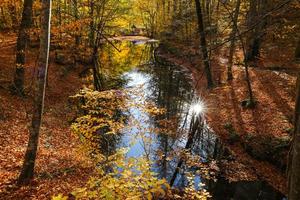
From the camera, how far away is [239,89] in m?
20.8

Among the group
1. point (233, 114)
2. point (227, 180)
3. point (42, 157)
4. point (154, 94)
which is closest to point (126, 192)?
point (42, 157)

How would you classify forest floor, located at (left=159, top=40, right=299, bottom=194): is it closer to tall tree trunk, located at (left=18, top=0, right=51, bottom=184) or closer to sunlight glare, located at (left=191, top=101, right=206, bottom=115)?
sunlight glare, located at (left=191, top=101, right=206, bottom=115)

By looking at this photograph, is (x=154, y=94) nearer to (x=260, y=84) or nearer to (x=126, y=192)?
(x=260, y=84)

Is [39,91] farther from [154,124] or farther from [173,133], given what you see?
[154,124]

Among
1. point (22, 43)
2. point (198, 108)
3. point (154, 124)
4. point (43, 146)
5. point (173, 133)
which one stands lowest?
point (173, 133)

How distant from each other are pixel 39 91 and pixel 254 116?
40.1ft

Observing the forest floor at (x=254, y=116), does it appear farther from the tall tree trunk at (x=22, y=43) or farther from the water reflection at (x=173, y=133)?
the tall tree trunk at (x=22, y=43)

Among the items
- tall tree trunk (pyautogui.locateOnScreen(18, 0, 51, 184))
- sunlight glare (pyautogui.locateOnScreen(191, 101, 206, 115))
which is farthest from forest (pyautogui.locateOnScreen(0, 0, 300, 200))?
sunlight glare (pyautogui.locateOnScreen(191, 101, 206, 115))

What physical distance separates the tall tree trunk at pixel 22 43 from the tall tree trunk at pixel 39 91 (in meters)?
7.68

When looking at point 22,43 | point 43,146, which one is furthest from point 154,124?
point 22,43

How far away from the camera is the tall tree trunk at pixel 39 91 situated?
24.6 ft

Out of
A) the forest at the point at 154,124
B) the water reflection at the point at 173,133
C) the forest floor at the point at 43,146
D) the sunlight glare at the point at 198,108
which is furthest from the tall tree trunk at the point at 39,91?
the sunlight glare at the point at 198,108

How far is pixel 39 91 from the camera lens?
26.3ft

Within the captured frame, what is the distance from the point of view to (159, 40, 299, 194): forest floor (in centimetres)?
1265
